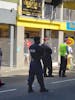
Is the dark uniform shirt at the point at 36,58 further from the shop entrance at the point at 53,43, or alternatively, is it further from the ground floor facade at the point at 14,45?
the shop entrance at the point at 53,43

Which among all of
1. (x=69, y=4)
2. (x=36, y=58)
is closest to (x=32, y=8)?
(x=69, y=4)

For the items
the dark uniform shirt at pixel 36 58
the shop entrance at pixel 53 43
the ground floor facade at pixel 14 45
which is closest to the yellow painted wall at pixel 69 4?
the shop entrance at pixel 53 43

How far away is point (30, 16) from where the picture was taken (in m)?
33.6

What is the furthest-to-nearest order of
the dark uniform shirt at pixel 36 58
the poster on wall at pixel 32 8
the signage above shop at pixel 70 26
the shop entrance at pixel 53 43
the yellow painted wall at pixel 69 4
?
the yellow painted wall at pixel 69 4
the signage above shop at pixel 70 26
the shop entrance at pixel 53 43
the poster on wall at pixel 32 8
the dark uniform shirt at pixel 36 58

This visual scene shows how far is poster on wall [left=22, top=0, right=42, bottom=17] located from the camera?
32938 mm

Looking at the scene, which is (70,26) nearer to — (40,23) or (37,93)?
(40,23)

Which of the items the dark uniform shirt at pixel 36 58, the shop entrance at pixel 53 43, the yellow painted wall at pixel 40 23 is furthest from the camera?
the shop entrance at pixel 53 43

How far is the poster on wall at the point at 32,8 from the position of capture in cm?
3294

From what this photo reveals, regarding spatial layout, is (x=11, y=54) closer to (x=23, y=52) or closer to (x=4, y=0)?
(x=23, y=52)

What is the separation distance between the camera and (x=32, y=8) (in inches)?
1328

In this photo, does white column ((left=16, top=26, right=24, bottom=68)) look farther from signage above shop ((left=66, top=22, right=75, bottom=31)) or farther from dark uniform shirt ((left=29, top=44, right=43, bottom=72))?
dark uniform shirt ((left=29, top=44, right=43, bottom=72))

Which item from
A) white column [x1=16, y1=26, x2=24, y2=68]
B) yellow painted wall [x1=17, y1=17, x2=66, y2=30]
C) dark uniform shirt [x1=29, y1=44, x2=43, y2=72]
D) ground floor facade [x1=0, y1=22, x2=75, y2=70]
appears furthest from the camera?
yellow painted wall [x1=17, y1=17, x2=66, y2=30]

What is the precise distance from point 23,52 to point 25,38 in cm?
161

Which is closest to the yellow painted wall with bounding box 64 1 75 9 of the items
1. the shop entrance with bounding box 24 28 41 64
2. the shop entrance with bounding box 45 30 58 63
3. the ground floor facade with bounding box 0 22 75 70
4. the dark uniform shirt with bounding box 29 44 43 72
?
the shop entrance with bounding box 45 30 58 63
